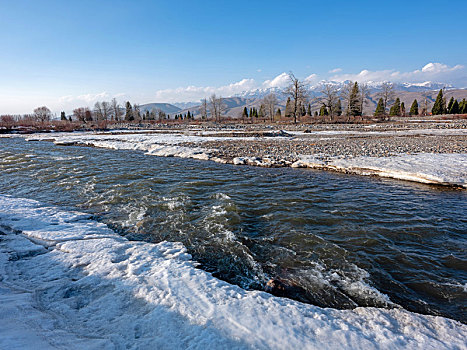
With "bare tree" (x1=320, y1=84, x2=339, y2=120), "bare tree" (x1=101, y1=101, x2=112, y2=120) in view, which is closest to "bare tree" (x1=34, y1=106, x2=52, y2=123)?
"bare tree" (x1=101, y1=101, x2=112, y2=120)

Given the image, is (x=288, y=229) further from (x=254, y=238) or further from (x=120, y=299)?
(x=120, y=299)

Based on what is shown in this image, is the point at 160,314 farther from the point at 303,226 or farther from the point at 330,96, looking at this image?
the point at 330,96

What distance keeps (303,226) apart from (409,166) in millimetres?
7035

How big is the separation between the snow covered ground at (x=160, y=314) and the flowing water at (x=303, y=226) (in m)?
0.45

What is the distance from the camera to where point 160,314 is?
2.78 m

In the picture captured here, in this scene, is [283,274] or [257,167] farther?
[257,167]

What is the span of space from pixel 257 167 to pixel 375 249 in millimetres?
7446

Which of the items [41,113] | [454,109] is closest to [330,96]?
[454,109]

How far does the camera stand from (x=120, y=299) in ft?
10.1

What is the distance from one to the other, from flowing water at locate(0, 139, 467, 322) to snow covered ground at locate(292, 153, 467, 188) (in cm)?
55

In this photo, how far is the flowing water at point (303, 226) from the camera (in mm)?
3580

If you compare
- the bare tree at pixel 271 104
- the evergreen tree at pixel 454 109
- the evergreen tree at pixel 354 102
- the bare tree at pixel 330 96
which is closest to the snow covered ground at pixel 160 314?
the bare tree at pixel 330 96

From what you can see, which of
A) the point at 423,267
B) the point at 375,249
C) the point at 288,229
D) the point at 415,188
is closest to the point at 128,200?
the point at 288,229

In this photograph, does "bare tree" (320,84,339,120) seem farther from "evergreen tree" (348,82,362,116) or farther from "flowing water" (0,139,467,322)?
"flowing water" (0,139,467,322)
